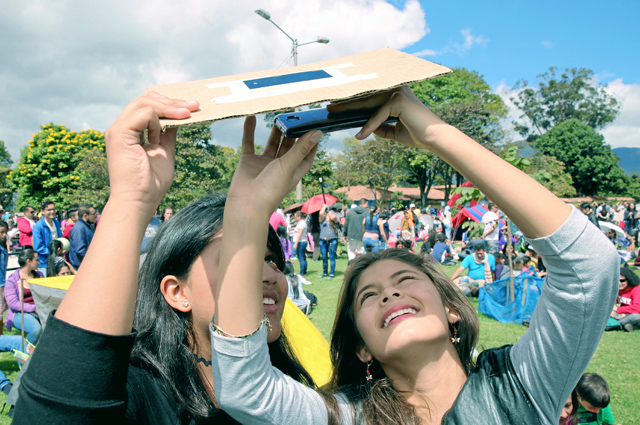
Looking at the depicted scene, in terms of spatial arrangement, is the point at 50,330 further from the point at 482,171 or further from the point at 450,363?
the point at 450,363

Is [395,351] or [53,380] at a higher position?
[53,380]

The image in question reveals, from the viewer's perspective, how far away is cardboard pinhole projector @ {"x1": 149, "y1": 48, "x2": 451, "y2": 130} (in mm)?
1028

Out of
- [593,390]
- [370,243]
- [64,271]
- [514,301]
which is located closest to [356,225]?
[370,243]

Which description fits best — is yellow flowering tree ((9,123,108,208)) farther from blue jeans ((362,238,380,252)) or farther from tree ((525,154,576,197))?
tree ((525,154,576,197))

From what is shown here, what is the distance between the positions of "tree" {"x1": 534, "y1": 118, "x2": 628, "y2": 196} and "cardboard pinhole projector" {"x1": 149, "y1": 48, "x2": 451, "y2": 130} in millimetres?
62347

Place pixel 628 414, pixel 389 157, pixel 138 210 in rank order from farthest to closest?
pixel 389 157, pixel 628 414, pixel 138 210

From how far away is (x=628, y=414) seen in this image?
416cm

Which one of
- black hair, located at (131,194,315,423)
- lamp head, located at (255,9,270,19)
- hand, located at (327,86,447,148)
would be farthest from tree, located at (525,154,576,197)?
black hair, located at (131,194,315,423)

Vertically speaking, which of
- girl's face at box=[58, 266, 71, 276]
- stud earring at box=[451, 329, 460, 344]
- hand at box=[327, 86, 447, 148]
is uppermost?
hand at box=[327, 86, 447, 148]

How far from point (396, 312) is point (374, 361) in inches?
14.3

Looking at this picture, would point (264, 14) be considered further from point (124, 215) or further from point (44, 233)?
point (124, 215)

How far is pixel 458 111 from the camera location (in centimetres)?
3900

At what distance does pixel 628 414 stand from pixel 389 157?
35.7 meters

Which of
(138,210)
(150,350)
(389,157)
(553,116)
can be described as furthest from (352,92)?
(553,116)
